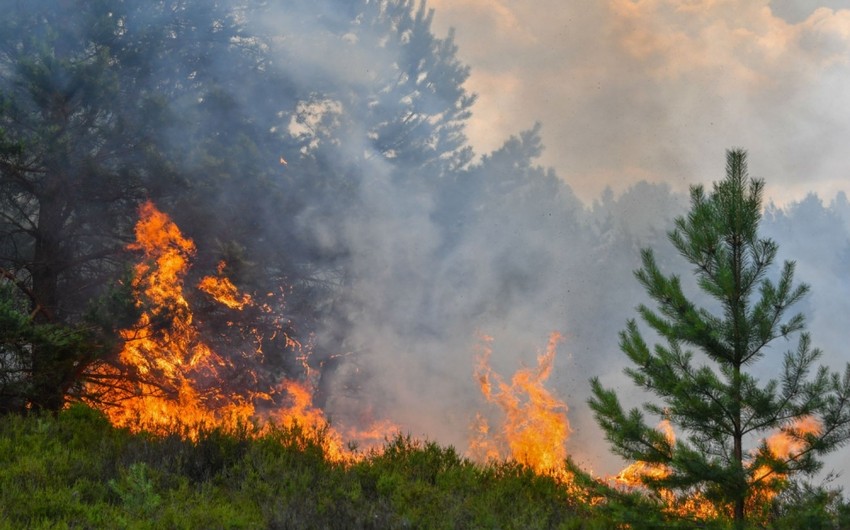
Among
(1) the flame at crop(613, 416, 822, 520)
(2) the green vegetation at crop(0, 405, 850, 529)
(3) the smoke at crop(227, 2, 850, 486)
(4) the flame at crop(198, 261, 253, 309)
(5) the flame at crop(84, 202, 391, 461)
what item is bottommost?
(2) the green vegetation at crop(0, 405, 850, 529)

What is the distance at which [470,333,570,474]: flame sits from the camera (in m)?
17.1

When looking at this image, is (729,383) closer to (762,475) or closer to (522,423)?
(762,475)

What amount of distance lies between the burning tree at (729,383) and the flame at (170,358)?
4.57 m

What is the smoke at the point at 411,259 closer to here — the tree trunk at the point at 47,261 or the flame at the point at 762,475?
the tree trunk at the point at 47,261

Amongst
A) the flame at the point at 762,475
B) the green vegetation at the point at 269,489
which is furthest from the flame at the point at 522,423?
the flame at the point at 762,475

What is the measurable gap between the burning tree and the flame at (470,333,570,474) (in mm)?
6473

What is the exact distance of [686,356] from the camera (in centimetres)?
686

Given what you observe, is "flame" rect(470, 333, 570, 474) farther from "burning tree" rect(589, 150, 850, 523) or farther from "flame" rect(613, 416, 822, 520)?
"burning tree" rect(589, 150, 850, 523)

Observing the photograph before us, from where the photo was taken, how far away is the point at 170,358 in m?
13.6

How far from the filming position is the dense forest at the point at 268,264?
7965 mm

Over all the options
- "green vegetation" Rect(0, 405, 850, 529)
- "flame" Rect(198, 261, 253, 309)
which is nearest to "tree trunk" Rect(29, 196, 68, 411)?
"flame" Rect(198, 261, 253, 309)

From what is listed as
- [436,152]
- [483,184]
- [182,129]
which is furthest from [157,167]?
[483,184]

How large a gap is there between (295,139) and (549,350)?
42.8 ft

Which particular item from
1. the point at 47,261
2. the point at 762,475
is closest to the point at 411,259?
the point at 47,261
